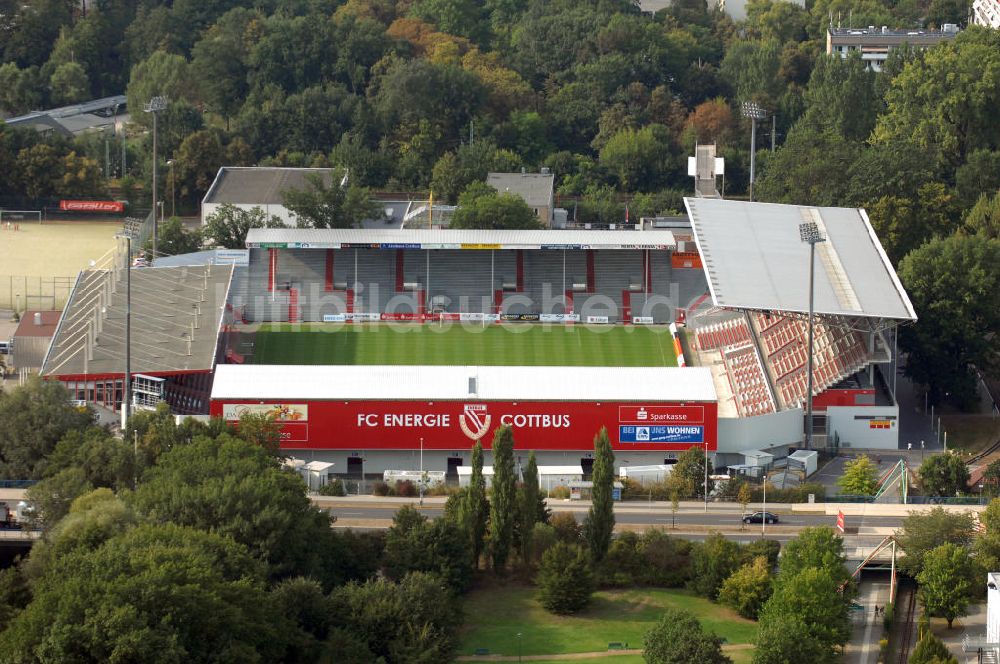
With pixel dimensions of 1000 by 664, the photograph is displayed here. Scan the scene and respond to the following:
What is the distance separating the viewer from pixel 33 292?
9969 cm

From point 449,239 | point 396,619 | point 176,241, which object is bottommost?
point 396,619

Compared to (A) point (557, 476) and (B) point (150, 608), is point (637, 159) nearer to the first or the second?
(A) point (557, 476)

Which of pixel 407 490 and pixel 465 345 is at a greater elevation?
pixel 465 345

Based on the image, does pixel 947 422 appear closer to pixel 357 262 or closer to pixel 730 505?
pixel 730 505

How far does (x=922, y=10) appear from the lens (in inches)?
6097

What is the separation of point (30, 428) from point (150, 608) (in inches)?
890

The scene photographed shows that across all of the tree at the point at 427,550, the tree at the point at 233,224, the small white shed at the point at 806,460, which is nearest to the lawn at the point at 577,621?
the tree at the point at 427,550

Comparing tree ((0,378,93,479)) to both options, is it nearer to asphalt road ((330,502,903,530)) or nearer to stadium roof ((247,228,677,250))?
asphalt road ((330,502,903,530))

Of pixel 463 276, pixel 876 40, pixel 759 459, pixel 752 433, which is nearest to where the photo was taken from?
pixel 759 459

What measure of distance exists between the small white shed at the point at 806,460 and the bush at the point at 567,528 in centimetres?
1301

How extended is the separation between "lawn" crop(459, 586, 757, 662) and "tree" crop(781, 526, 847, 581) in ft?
7.55

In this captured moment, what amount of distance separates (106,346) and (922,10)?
3552 inches

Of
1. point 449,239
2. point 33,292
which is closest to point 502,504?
point 449,239

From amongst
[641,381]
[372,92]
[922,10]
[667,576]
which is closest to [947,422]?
[641,381]
